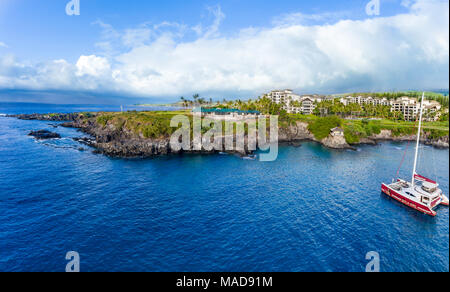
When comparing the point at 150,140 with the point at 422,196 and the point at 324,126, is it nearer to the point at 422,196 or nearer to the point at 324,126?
the point at 422,196

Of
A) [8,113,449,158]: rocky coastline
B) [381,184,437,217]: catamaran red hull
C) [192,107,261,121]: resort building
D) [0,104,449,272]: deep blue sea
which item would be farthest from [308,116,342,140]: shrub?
[381,184,437,217]: catamaran red hull

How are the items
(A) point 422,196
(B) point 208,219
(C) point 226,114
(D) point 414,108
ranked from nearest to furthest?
1. (B) point 208,219
2. (A) point 422,196
3. (C) point 226,114
4. (D) point 414,108

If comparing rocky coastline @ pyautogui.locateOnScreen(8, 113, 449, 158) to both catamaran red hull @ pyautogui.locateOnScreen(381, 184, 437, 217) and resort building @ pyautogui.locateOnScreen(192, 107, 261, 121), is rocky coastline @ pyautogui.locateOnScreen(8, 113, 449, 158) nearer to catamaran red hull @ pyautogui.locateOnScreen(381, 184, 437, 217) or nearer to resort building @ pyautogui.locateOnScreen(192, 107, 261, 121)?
resort building @ pyautogui.locateOnScreen(192, 107, 261, 121)

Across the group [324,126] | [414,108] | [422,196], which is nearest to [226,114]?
[324,126]

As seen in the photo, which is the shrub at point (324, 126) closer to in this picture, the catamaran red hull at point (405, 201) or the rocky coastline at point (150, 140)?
the rocky coastline at point (150, 140)

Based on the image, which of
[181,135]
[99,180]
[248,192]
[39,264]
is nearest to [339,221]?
[248,192]

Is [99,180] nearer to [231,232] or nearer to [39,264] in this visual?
[39,264]

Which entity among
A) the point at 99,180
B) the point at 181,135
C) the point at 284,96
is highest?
the point at 284,96
